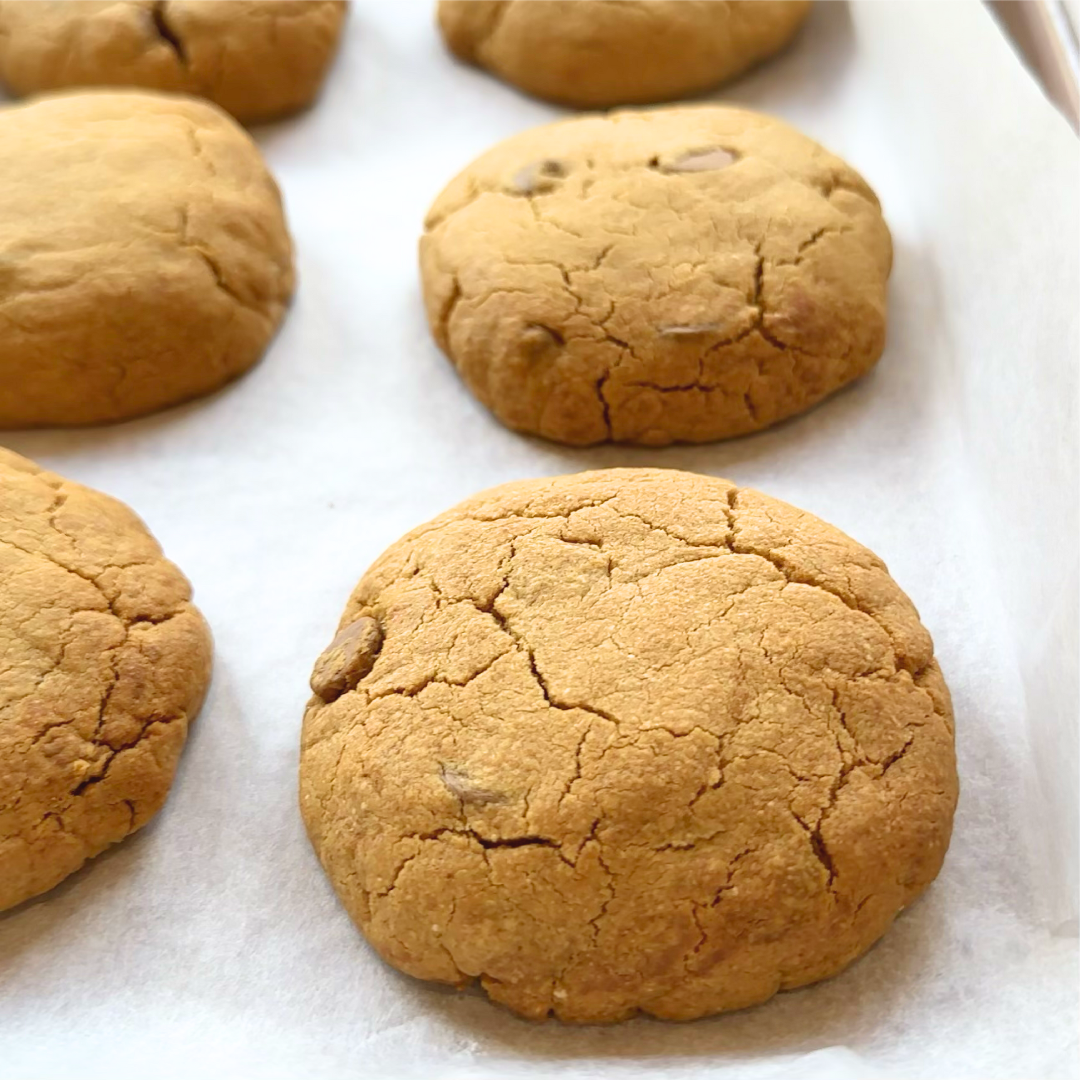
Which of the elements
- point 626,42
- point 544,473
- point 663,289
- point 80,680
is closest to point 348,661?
point 80,680

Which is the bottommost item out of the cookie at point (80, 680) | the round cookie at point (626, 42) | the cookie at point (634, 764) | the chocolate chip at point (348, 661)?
the cookie at point (80, 680)

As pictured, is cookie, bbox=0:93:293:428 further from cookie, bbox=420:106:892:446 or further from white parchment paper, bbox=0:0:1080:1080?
cookie, bbox=420:106:892:446

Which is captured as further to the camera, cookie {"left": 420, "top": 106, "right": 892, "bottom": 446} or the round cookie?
the round cookie

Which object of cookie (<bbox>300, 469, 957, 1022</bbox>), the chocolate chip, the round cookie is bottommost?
the chocolate chip

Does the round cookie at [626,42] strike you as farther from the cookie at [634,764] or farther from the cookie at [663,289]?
the cookie at [634,764]

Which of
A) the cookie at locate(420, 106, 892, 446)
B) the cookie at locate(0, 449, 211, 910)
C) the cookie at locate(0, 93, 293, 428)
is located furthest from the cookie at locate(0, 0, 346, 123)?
the cookie at locate(0, 449, 211, 910)

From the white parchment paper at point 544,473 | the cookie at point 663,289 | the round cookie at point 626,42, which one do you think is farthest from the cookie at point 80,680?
the round cookie at point 626,42

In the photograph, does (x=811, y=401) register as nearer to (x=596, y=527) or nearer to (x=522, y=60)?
(x=596, y=527)
